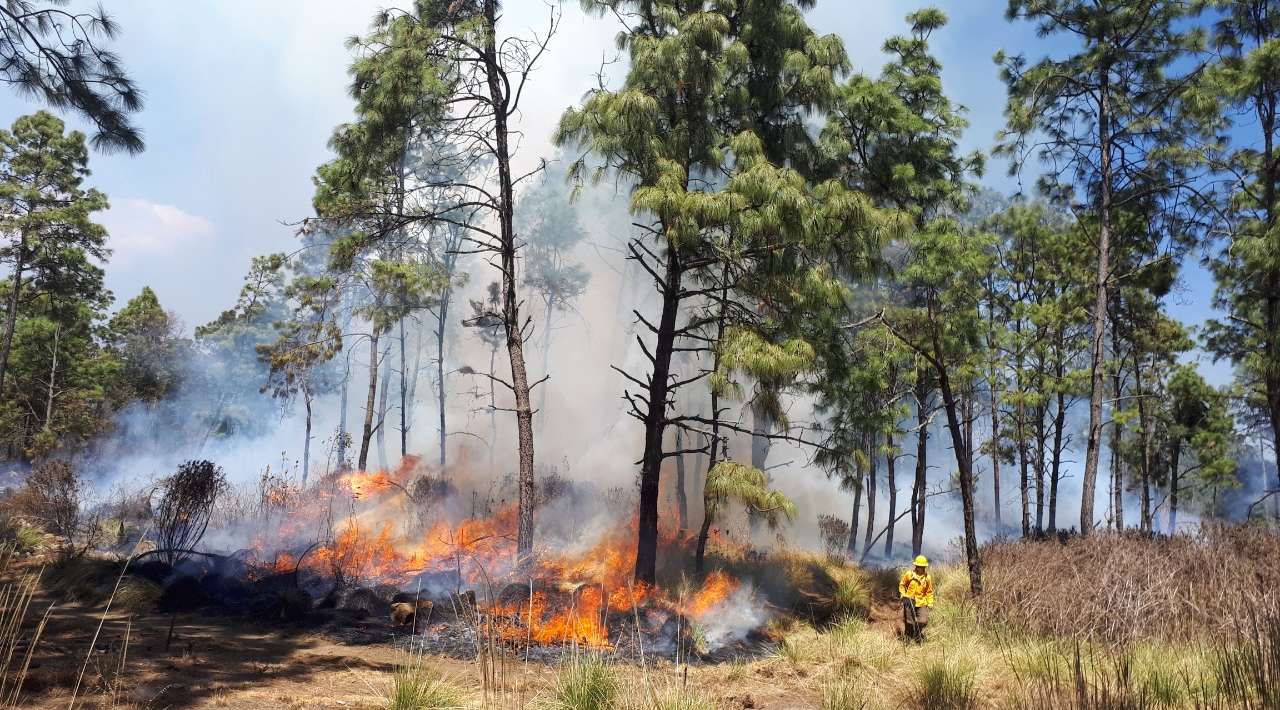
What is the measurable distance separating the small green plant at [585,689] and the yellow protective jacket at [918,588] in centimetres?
628

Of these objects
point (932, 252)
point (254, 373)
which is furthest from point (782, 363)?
point (254, 373)

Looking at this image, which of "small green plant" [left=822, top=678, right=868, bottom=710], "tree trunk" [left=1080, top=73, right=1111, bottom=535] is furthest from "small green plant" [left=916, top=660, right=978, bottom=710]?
"tree trunk" [left=1080, top=73, right=1111, bottom=535]

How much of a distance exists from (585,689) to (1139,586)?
7.88m

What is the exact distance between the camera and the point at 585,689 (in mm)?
5629

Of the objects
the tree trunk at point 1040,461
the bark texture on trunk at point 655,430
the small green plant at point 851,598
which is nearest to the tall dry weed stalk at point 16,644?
the bark texture on trunk at point 655,430

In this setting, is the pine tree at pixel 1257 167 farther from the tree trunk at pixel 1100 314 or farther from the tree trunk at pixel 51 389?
the tree trunk at pixel 51 389

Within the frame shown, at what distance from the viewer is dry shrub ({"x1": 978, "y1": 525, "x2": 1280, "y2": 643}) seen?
28.5 ft

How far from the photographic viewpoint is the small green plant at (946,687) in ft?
20.3

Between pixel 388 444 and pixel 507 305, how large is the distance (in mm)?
31166

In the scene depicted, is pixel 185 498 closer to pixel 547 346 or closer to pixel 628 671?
pixel 628 671

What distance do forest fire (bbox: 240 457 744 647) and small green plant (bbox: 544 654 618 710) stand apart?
9.39 feet

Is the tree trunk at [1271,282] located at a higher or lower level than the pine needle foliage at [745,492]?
higher

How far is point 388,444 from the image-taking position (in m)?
40.7

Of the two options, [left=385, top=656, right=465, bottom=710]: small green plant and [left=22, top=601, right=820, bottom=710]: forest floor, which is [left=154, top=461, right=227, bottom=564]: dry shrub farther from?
[left=385, top=656, right=465, bottom=710]: small green plant
